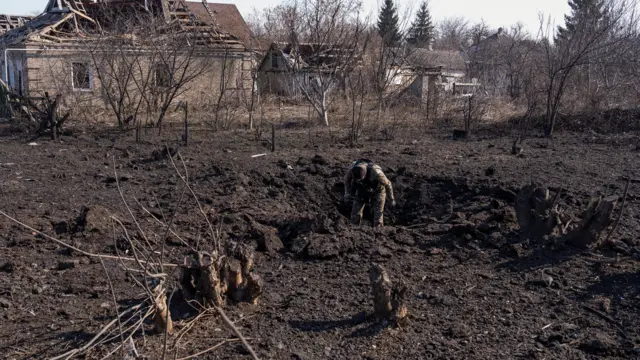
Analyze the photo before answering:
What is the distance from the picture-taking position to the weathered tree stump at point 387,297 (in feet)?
14.6

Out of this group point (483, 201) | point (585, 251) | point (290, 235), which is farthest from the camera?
point (483, 201)

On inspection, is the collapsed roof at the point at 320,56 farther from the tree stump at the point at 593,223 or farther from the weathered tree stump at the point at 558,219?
the tree stump at the point at 593,223

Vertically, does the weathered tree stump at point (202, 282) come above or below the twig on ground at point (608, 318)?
above

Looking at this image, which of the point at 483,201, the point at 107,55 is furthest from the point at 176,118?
the point at 483,201

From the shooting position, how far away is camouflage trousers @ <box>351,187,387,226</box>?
7.86 metres

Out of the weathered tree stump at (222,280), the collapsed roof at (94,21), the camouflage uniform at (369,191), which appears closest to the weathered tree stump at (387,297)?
the weathered tree stump at (222,280)

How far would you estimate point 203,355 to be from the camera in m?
4.10

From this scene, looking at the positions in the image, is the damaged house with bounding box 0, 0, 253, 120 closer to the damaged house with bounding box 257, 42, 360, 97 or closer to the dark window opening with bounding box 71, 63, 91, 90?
the dark window opening with bounding box 71, 63, 91, 90

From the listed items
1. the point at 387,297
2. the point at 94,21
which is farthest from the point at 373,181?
the point at 94,21

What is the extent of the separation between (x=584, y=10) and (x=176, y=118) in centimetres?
1199

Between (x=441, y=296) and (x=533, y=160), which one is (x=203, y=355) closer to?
(x=441, y=296)

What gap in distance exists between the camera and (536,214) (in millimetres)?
6637

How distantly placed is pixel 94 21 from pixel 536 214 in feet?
57.4

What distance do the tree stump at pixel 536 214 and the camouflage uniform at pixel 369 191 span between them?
5.19ft
